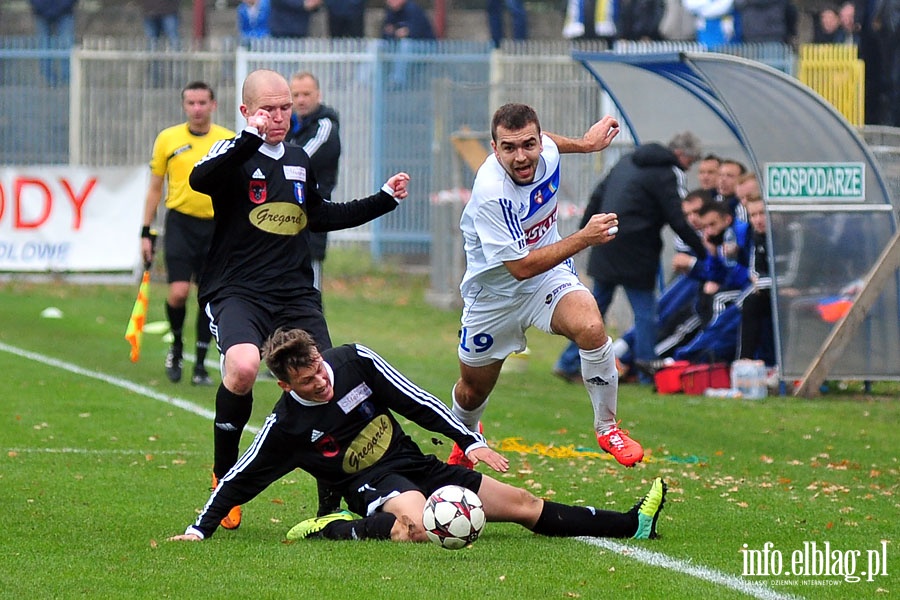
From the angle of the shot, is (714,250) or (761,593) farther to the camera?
(714,250)

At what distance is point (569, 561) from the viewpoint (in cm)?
659

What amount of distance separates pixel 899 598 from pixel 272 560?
2678mm

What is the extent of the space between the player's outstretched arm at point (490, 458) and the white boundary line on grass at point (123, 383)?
404 cm

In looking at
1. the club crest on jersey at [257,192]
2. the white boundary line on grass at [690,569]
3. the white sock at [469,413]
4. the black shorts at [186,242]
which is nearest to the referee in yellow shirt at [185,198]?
the black shorts at [186,242]

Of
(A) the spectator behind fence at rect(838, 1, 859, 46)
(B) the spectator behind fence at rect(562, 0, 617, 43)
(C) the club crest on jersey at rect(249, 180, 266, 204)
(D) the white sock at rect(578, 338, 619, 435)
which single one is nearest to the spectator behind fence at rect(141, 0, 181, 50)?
(B) the spectator behind fence at rect(562, 0, 617, 43)

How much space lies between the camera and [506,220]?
8180 millimetres

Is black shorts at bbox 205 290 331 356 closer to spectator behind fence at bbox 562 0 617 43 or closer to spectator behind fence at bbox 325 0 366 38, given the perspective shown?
spectator behind fence at bbox 562 0 617 43

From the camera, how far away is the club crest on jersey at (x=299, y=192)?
816 cm

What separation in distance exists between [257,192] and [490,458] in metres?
2.23

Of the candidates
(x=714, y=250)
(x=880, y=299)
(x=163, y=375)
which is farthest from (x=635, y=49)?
→ (x=163, y=375)

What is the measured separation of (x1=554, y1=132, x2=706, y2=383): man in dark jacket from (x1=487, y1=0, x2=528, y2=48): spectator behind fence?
10.3 m

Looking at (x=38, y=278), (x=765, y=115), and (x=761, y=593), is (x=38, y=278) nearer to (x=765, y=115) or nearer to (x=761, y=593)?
(x=765, y=115)

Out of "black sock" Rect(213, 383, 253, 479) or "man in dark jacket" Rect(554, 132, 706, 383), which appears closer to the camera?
"black sock" Rect(213, 383, 253, 479)

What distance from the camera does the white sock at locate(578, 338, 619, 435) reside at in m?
8.30
